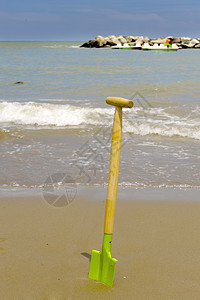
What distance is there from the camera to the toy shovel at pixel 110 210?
2.46m

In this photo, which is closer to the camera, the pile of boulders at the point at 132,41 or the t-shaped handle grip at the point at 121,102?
the t-shaped handle grip at the point at 121,102

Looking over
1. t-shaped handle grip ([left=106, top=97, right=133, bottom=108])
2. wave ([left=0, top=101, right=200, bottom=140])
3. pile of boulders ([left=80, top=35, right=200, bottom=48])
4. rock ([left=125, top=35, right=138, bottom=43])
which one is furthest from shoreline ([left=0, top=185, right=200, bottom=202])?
rock ([left=125, top=35, right=138, bottom=43])

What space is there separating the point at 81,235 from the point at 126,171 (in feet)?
6.64

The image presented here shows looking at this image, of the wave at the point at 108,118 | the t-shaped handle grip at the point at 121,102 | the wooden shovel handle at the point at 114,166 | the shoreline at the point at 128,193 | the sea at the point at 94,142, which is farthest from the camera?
the wave at the point at 108,118

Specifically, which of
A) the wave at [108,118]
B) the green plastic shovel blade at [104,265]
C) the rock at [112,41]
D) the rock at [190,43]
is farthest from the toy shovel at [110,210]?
the rock at [112,41]

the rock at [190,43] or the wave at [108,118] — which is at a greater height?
the rock at [190,43]

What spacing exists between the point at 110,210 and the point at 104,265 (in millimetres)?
407

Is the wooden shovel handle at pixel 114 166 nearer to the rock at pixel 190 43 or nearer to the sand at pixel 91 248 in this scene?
the sand at pixel 91 248

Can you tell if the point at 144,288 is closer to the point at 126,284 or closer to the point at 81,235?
the point at 126,284

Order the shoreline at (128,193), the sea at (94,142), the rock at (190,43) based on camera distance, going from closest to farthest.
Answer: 1. the shoreline at (128,193)
2. the sea at (94,142)
3. the rock at (190,43)

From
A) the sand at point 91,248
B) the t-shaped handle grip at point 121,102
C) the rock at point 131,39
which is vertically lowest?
the sand at point 91,248

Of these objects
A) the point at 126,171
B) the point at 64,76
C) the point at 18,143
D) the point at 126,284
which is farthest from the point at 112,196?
the point at 64,76

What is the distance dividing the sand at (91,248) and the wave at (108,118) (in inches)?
147

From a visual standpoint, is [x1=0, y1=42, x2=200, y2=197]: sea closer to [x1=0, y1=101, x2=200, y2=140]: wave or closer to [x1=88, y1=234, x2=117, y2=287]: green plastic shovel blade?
[x1=0, y1=101, x2=200, y2=140]: wave
